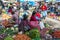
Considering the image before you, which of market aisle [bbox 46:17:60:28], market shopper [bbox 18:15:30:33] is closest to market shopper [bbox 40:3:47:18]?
market aisle [bbox 46:17:60:28]

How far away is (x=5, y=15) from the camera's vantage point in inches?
190

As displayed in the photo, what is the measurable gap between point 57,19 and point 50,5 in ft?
1.71

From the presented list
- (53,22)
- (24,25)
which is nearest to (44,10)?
(53,22)

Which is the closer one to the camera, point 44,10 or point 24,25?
point 24,25

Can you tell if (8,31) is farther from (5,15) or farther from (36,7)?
(36,7)

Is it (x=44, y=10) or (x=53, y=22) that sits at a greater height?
(x=44, y=10)

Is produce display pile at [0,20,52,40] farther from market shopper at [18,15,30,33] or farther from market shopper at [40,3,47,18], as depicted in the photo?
market shopper at [40,3,47,18]

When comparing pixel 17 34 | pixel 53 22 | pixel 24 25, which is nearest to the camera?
pixel 17 34

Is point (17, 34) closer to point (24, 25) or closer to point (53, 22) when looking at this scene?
point (24, 25)

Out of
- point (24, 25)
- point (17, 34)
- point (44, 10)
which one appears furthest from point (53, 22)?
point (17, 34)

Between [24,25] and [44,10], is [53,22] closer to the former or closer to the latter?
[44,10]

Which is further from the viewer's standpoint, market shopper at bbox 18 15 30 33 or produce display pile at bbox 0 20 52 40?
market shopper at bbox 18 15 30 33

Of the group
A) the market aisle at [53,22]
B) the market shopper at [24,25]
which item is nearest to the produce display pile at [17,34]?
the market shopper at [24,25]

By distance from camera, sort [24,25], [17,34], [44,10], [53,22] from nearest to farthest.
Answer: [17,34] < [24,25] < [53,22] < [44,10]
